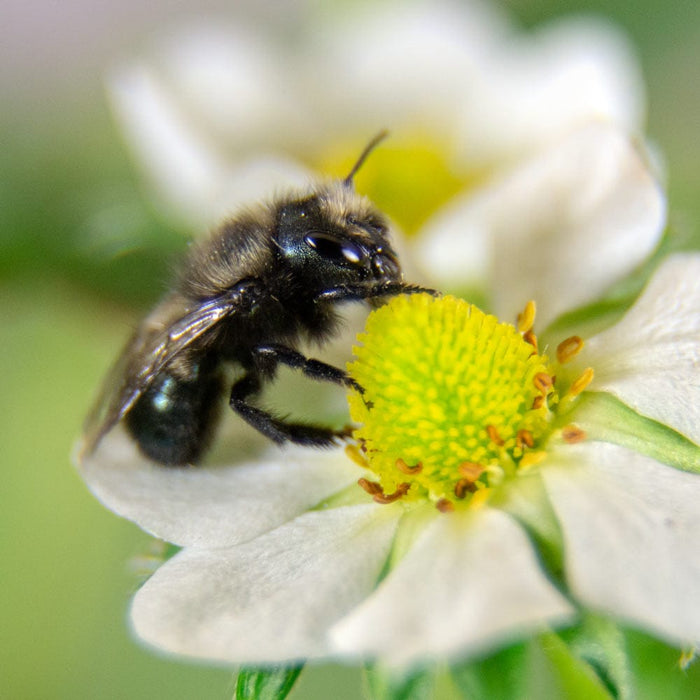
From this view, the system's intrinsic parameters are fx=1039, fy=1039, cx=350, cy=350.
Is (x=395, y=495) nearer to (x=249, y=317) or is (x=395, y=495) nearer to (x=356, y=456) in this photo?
(x=356, y=456)

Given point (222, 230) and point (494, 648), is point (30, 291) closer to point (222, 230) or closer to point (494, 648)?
point (222, 230)

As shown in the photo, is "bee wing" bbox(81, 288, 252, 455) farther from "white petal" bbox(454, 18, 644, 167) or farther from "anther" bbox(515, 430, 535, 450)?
"white petal" bbox(454, 18, 644, 167)

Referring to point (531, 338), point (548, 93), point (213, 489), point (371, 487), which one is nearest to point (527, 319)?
point (531, 338)

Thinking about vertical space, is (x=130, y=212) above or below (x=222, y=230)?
below

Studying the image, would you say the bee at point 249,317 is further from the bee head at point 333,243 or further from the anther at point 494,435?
the anther at point 494,435

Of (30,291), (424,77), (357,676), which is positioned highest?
(424,77)

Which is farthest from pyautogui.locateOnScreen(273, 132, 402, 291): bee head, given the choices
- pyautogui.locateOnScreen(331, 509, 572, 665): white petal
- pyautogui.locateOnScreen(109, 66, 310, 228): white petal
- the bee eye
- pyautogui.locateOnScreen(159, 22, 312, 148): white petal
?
pyautogui.locateOnScreen(159, 22, 312, 148): white petal

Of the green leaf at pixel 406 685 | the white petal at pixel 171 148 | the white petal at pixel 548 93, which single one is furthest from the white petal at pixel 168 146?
the green leaf at pixel 406 685

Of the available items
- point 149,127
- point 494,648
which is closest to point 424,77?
point 149,127
